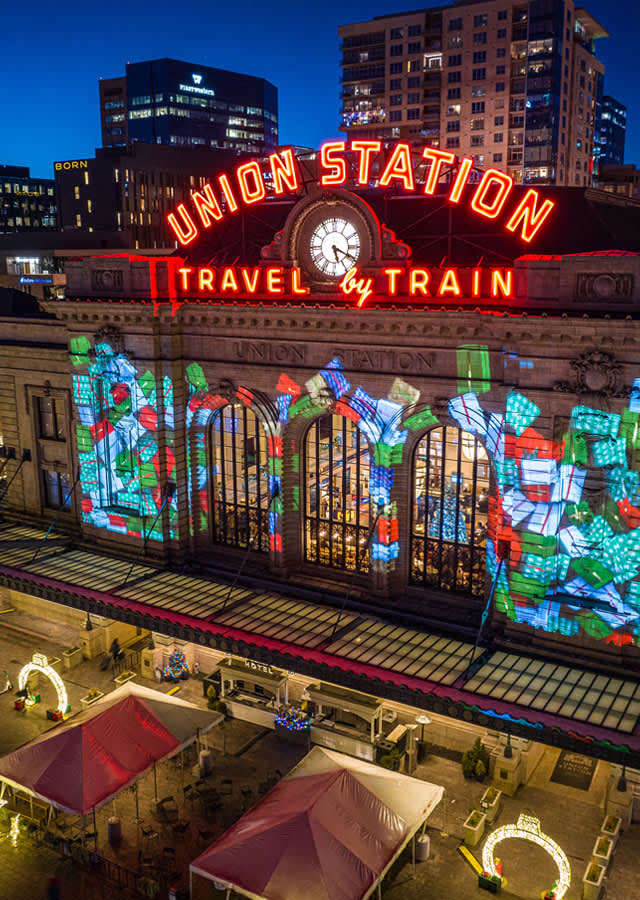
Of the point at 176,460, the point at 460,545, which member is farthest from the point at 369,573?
the point at 176,460

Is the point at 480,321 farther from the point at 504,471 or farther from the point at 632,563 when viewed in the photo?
the point at 632,563

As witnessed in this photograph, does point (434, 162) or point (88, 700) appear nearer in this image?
point (434, 162)

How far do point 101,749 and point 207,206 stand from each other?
22.4 meters

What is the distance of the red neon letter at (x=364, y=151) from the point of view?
104ft

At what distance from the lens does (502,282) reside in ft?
89.6

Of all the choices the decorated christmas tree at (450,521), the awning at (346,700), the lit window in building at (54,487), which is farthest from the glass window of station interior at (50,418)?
the decorated christmas tree at (450,521)

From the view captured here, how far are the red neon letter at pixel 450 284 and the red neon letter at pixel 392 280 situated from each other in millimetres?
1907

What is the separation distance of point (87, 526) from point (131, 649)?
6370 millimetres

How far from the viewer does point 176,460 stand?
3572 cm

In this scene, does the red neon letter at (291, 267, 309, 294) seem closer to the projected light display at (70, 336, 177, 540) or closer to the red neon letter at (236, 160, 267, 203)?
the red neon letter at (236, 160, 267, 203)

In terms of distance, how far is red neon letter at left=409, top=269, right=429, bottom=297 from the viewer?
28984 mm

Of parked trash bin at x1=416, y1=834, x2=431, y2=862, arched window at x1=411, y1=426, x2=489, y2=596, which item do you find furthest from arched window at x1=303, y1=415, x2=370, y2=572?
parked trash bin at x1=416, y1=834, x2=431, y2=862

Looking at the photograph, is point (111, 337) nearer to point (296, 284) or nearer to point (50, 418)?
point (50, 418)

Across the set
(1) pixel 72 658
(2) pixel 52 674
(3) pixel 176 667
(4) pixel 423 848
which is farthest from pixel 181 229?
(4) pixel 423 848
